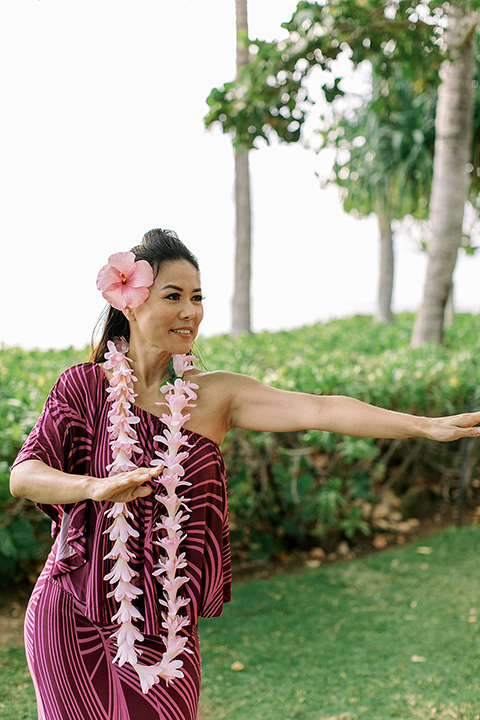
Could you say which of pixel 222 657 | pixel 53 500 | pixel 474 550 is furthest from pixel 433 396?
pixel 53 500

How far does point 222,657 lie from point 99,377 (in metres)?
2.21

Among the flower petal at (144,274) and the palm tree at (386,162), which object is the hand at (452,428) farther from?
the palm tree at (386,162)

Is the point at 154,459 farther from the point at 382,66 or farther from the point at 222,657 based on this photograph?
the point at 382,66

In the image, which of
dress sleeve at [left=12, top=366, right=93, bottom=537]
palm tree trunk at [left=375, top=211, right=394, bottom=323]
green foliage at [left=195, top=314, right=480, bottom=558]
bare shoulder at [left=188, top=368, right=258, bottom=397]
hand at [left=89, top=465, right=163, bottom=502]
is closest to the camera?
Answer: hand at [left=89, top=465, right=163, bottom=502]

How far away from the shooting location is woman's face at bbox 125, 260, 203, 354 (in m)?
2.04

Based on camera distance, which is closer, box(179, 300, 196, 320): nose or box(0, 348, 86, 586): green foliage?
box(179, 300, 196, 320): nose

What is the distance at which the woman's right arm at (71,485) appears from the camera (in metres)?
1.60

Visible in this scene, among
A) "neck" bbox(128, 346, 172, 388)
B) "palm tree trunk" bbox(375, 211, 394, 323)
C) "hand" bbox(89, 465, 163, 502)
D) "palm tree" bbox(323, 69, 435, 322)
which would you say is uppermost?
"palm tree" bbox(323, 69, 435, 322)

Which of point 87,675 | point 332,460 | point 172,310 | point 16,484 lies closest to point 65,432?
point 16,484

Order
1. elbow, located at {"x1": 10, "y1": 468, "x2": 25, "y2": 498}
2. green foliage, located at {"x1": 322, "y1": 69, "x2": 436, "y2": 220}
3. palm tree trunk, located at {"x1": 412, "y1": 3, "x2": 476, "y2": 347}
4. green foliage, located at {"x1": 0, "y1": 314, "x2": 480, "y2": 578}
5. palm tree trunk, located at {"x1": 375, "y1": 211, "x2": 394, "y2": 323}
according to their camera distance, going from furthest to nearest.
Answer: palm tree trunk, located at {"x1": 375, "y1": 211, "x2": 394, "y2": 323}, green foliage, located at {"x1": 322, "y1": 69, "x2": 436, "y2": 220}, palm tree trunk, located at {"x1": 412, "y1": 3, "x2": 476, "y2": 347}, green foliage, located at {"x1": 0, "y1": 314, "x2": 480, "y2": 578}, elbow, located at {"x1": 10, "y1": 468, "x2": 25, "y2": 498}

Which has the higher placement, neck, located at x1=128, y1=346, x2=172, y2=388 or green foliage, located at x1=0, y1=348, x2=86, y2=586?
neck, located at x1=128, y1=346, x2=172, y2=388

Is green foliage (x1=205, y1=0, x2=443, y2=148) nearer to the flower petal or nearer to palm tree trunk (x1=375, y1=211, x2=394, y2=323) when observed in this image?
the flower petal

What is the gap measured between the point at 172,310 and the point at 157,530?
649mm

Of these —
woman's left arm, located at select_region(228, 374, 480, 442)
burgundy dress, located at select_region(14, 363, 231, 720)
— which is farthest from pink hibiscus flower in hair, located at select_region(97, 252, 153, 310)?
woman's left arm, located at select_region(228, 374, 480, 442)
